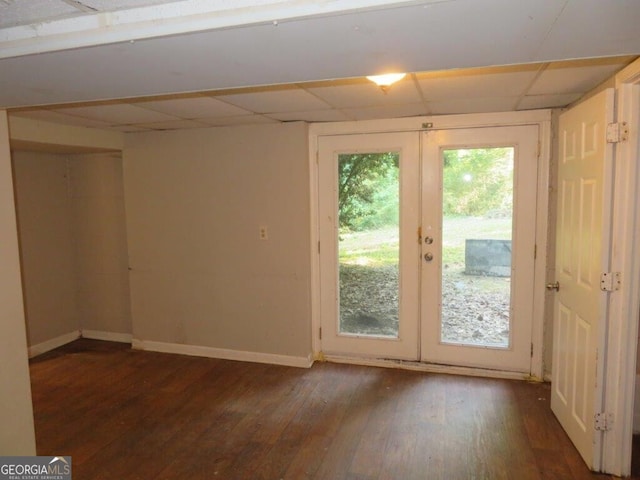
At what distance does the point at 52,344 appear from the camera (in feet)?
13.9

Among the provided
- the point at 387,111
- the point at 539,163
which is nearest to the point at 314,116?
the point at 387,111

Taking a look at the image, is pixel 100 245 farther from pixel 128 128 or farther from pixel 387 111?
pixel 387 111

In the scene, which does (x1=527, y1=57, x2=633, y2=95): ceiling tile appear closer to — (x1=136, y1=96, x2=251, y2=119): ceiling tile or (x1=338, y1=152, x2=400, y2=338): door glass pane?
(x1=338, y1=152, x2=400, y2=338): door glass pane

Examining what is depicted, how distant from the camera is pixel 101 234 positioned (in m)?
4.42

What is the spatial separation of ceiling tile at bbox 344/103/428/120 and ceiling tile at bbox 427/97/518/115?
0.10 meters

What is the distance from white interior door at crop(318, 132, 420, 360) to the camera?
3.47 m

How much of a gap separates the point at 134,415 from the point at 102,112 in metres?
2.19

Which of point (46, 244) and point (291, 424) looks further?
point (46, 244)

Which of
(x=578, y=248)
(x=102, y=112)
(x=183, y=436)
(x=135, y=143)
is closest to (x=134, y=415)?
(x=183, y=436)

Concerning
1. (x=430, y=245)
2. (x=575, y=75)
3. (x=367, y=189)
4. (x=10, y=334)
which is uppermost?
(x=575, y=75)

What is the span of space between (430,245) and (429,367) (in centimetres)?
106

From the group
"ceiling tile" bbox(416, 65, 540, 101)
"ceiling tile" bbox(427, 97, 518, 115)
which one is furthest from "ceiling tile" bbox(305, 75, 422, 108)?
"ceiling tile" bbox(427, 97, 518, 115)

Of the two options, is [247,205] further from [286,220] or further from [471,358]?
[471,358]

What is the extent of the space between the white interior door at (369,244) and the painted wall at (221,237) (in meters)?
0.23
